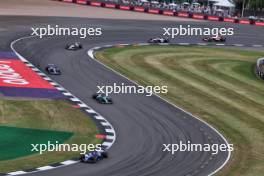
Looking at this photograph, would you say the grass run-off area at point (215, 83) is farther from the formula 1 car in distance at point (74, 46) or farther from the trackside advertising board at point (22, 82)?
the trackside advertising board at point (22, 82)

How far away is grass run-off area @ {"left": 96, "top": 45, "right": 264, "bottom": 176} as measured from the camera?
35.5 m

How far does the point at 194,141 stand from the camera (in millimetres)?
34906

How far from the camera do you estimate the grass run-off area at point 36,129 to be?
29159mm

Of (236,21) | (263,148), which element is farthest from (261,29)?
(263,148)

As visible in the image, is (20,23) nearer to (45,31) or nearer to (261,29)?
(45,31)

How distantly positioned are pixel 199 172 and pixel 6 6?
6063cm

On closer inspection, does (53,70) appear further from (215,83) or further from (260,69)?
(260,69)
